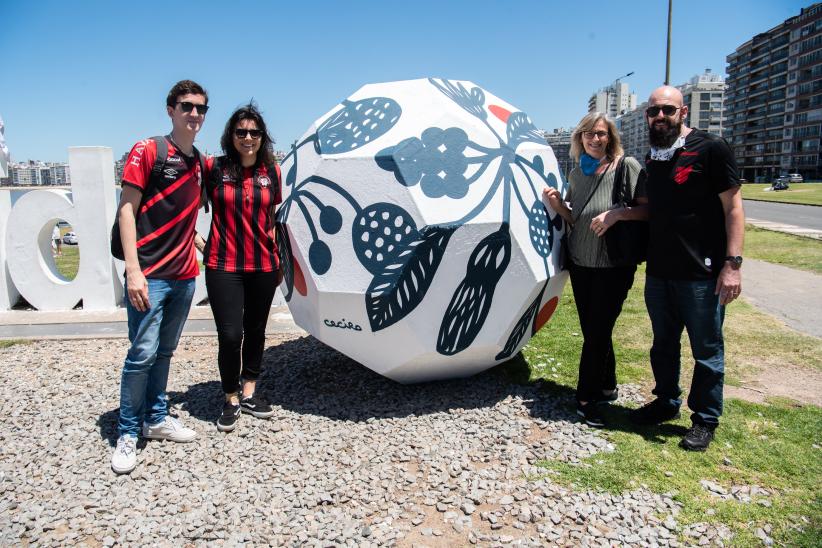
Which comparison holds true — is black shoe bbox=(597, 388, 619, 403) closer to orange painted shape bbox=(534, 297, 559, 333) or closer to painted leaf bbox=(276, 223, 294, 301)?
orange painted shape bbox=(534, 297, 559, 333)

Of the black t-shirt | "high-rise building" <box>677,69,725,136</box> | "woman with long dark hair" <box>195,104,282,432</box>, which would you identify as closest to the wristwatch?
the black t-shirt

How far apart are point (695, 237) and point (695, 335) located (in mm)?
759

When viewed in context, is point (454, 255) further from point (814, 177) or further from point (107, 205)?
point (814, 177)

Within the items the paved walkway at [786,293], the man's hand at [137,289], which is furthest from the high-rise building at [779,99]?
the man's hand at [137,289]

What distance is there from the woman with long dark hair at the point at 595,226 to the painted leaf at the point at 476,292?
63 cm

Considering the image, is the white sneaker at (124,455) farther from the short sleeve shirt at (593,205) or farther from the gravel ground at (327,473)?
the short sleeve shirt at (593,205)

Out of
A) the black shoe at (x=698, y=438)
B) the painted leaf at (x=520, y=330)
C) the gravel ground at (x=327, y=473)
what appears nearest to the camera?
the gravel ground at (x=327, y=473)

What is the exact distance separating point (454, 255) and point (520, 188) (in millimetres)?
893

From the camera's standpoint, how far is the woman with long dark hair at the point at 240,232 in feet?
13.8

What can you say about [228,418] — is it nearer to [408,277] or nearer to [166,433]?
[166,433]

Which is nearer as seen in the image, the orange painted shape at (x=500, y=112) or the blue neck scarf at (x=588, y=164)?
the blue neck scarf at (x=588, y=164)

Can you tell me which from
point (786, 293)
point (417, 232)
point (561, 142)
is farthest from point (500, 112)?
point (561, 142)

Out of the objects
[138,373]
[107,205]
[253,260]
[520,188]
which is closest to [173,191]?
[253,260]

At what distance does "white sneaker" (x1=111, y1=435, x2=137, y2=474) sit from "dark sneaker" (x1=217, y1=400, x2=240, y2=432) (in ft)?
2.15
